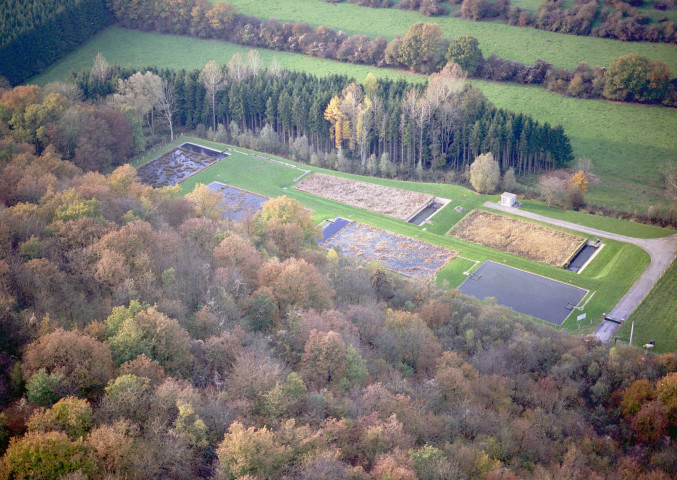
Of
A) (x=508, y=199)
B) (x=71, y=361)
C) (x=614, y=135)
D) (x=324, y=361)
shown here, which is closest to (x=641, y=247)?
(x=508, y=199)

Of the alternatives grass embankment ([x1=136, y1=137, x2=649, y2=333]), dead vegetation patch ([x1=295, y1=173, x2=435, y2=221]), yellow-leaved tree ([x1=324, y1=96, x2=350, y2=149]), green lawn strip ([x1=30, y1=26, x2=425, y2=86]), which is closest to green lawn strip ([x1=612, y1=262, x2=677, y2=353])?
grass embankment ([x1=136, y1=137, x2=649, y2=333])

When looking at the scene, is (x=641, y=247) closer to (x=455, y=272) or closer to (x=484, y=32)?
(x=455, y=272)

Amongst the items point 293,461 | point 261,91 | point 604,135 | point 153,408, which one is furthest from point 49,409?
point 604,135

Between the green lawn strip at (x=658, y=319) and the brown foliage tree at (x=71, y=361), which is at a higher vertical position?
the brown foliage tree at (x=71, y=361)

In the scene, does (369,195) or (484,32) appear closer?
(369,195)

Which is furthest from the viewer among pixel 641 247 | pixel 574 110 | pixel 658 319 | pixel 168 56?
pixel 168 56

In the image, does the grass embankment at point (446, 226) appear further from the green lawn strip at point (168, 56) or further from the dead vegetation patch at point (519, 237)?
the green lawn strip at point (168, 56)

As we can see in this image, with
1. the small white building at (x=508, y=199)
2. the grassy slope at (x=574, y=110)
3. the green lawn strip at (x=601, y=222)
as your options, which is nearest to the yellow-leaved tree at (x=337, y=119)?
the grassy slope at (x=574, y=110)
